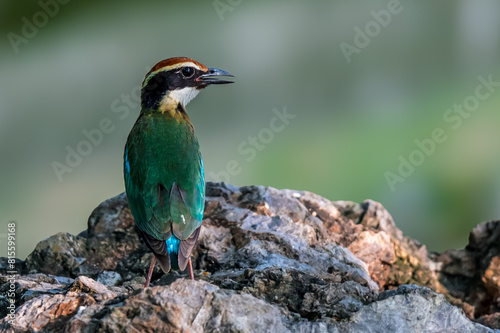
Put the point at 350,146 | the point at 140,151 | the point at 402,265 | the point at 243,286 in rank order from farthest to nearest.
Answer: the point at 350,146
the point at 402,265
the point at 140,151
the point at 243,286

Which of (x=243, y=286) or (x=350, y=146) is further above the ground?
(x=350, y=146)

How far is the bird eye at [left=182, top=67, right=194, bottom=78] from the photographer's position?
196 inches

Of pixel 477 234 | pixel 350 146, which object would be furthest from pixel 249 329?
pixel 350 146

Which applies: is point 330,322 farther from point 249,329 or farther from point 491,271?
point 491,271

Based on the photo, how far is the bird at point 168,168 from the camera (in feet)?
13.4

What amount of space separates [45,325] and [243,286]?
1.03 m

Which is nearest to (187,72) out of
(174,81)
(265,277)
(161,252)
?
(174,81)

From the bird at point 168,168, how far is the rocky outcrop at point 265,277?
243mm

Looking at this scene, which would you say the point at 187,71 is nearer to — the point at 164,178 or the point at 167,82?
the point at 167,82

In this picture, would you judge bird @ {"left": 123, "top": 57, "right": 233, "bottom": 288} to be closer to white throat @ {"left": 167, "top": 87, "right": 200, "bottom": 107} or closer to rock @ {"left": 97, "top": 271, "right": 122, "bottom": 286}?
white throat @ {"left": 167, "top": 87, "right": 200, "bottom": 107}

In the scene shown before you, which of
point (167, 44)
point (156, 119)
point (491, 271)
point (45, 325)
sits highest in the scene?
point (167, 44)

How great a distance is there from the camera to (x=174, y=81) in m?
4.99

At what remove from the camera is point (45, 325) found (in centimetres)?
311

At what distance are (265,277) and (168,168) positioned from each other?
46.2 inches
